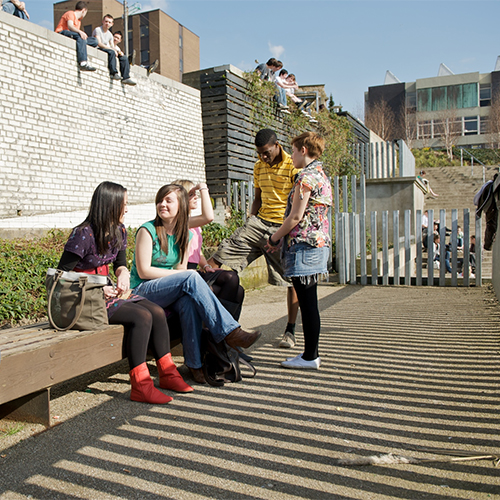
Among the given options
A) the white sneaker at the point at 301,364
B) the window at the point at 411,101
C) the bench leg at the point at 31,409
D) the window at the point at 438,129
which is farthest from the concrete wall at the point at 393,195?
the window at the point at 411,101

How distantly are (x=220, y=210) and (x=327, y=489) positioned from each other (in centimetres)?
1010

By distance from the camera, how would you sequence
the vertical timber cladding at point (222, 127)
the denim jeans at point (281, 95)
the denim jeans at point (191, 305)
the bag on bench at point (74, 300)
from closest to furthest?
the bag on bench at point (74, 300)
the denim jeans at point (191, 305)
the vertical timber cladding at point (222, 127)
the denim jeans at point (281, 95)

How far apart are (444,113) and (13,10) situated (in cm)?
5152

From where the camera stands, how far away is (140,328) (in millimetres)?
2836

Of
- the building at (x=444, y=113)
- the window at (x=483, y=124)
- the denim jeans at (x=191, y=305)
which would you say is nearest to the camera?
the denim jeans at (x=191, y=305)

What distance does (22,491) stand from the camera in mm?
1884

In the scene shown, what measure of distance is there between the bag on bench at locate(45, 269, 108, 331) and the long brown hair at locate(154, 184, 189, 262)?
0.67m

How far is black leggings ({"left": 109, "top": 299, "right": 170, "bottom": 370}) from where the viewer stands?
2824 mm

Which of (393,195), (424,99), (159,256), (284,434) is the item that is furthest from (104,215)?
(424,99)

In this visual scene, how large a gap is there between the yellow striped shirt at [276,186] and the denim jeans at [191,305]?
5.30 ft

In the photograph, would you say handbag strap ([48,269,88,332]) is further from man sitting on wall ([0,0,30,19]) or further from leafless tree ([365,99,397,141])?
leafless tree ([365,99,397,141])

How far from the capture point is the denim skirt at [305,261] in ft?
11.2

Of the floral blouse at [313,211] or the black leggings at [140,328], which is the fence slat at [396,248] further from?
the black leggings at [140,328]

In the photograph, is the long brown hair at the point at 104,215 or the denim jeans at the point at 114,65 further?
the denim jeans at the point at 114,65
